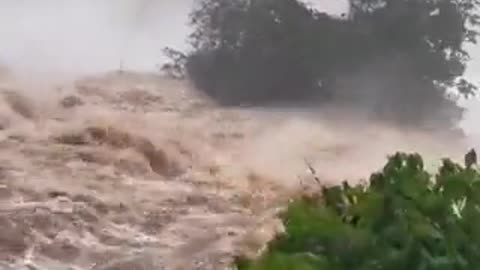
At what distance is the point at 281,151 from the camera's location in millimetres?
14906

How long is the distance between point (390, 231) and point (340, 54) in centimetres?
1545

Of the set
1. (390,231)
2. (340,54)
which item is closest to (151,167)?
(340,54)

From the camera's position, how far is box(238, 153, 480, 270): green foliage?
2268mm

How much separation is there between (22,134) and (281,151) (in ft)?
12.2

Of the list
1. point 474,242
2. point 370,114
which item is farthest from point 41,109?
point 474,242

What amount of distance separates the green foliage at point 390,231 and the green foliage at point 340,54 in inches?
588

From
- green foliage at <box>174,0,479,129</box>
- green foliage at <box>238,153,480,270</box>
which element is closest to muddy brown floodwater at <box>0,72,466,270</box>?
green foliage at <box>174,0,479,129</box>

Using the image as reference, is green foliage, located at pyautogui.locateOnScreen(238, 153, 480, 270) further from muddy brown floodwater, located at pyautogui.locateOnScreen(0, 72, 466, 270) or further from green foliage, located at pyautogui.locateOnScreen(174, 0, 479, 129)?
green foliage, located at pyautogui.locateOnScreen(174, 0, 479, 129)

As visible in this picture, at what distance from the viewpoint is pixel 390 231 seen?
7.61ft

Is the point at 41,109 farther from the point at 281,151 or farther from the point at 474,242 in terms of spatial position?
the point at 474,242

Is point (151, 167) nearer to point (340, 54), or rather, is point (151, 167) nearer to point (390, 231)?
point (340, 54)

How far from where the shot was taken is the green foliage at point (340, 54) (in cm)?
1733

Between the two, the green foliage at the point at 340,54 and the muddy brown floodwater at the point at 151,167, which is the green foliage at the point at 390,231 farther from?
the green foliage at the point at 340,54

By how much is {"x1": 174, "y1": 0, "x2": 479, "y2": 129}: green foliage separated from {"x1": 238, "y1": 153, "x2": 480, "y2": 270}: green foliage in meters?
14.9
